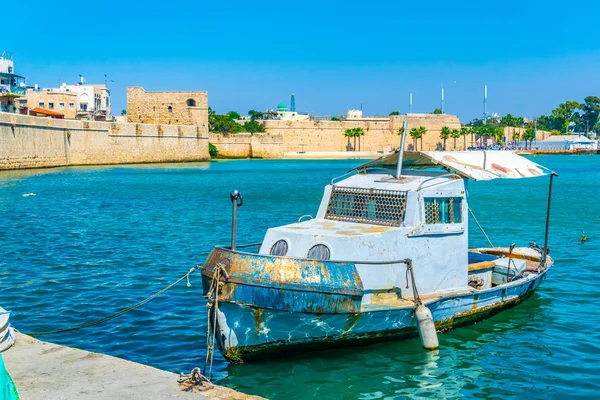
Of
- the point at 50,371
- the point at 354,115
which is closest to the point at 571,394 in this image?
the point at 50,371

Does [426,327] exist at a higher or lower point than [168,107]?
lower

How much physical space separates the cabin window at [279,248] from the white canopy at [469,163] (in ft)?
7.21

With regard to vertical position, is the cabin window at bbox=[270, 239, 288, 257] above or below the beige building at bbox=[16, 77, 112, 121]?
below

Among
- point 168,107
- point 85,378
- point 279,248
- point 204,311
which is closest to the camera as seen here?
point 85,378

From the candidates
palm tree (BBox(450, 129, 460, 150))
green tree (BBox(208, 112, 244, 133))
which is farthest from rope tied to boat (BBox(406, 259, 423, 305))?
palm tree (BBox(450, 129, 460, 150))

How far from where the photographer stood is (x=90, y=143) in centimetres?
5325

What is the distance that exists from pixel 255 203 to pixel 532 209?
11.2 meters

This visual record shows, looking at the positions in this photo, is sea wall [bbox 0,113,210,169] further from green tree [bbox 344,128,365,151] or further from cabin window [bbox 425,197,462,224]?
cabin window [bbox 425,197,462,224]

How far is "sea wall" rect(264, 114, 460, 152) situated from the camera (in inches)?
3681

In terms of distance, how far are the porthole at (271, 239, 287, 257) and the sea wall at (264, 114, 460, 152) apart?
3311 inches

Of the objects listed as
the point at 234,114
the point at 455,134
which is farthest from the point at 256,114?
the point at 455,134

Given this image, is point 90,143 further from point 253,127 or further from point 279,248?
point 253,127

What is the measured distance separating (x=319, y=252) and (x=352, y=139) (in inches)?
3502

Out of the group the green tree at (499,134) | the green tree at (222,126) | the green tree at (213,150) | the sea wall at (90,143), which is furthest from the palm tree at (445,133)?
the sea wall at (90,143)
